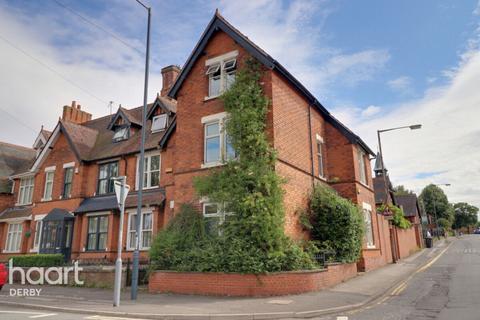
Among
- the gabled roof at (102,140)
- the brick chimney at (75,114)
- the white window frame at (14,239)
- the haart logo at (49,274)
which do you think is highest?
the brick chimney at (75,114)

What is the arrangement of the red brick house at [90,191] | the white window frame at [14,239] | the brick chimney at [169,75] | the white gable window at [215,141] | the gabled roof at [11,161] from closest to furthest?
the white gable window at [215,141]
the red brick house at [90,191]
the white window frame at [14,239]
the brick chimney at [169,75]
the gabled roof at [11,161]

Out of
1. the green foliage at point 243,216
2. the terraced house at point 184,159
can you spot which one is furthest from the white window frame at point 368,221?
the green foliage at point 243,216

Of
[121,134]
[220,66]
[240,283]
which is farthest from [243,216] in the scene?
[121,134]

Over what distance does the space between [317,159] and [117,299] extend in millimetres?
11961

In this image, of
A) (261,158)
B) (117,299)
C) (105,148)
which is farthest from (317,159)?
(105,148)

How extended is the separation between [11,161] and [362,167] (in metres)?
30.4

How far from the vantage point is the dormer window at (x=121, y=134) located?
2373 cm

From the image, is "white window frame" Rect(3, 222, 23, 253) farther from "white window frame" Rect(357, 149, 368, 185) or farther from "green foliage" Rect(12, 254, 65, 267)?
"white window frame" Rect(357, 149, 368, 185)

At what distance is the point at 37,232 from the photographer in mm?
24672

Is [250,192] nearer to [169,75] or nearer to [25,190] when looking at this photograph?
[169,75]

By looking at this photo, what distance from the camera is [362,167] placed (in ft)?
70.4

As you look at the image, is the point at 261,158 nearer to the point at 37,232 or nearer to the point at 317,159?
the point at 317,159

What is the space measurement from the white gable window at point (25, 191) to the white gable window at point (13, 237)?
1.95m

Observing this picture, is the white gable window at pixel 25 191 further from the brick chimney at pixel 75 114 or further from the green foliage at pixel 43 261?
the green foliage at pixel 43 261
